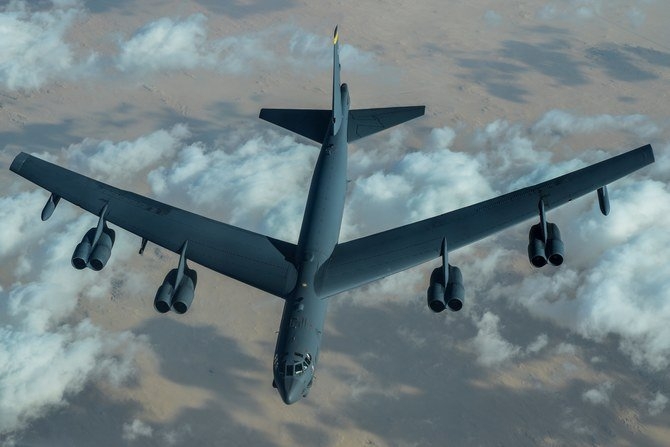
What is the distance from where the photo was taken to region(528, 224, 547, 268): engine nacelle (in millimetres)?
36156

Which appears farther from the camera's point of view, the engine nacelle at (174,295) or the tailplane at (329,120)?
the tailplane at (329,120)

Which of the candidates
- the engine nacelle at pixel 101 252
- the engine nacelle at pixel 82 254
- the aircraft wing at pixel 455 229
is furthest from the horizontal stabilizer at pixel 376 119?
the engine nacelle at pixel 82 254

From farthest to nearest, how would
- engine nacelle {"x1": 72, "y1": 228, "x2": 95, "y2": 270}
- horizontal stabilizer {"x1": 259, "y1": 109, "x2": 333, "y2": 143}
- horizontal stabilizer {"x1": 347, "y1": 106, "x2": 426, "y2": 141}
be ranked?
horizontal stabilizer {"x1": 347, "y1": 106, "x2": 426, "y2": 141}
horizontal stabilizer {"x1": 259, "y1": 109, "x2": 333, "y2": 143}
engine nacelle {"x1": 72, "y1": 228, "x2": 95, "y2": 270}

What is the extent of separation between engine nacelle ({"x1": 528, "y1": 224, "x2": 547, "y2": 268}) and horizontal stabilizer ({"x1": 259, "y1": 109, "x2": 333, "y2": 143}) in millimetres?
18870

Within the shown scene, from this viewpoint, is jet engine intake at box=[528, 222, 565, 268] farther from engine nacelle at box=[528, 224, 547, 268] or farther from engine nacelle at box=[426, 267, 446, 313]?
engine nacelle at box=[426, 267, 446, 313]

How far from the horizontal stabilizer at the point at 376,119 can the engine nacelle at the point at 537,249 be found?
15303 millimetres

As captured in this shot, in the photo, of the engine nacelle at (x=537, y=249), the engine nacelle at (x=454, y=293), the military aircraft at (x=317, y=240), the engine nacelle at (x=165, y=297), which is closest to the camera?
the engine nacelle at (x=454, y=293)

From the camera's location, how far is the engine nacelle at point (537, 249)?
3616cm

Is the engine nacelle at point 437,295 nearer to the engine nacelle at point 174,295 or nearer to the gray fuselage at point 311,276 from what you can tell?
the gray fuselage at point 311,276

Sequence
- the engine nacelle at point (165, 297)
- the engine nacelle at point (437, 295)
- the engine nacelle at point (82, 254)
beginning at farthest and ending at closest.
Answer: the engine nacelle at point (82, 254)
the engine nacelle at point (165, 297)
the engine nacelle at point (437, 295)

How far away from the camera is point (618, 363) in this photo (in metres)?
102

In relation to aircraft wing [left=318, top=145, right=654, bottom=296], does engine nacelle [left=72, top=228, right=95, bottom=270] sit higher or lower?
lower

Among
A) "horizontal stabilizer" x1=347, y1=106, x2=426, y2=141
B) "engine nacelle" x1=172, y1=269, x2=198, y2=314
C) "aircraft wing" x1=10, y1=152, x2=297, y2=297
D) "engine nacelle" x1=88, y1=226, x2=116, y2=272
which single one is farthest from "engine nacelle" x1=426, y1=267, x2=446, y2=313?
"engine nacelle" x1=88, y1=226, x2=116, y2=272

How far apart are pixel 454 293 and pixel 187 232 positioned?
1817 centimetres
